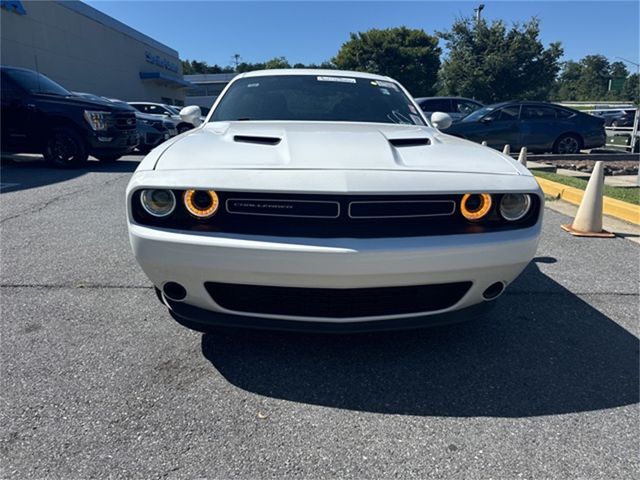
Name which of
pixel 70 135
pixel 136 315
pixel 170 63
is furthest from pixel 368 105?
pixel 170 63

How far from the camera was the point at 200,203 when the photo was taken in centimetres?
193

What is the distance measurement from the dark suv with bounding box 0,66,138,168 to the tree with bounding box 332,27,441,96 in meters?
34.8

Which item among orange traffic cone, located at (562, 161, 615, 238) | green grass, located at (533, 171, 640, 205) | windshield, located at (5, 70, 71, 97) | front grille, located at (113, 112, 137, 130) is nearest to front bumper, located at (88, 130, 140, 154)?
front grille, located at (113, 112, 137, 130)

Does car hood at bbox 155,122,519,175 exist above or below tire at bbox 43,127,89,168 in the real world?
above

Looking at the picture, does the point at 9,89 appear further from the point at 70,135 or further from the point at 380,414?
the point at 380,414

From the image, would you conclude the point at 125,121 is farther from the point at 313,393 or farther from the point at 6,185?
the point at 313,393

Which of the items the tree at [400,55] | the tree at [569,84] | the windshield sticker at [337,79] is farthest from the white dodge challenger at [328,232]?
the tree at [569,84]

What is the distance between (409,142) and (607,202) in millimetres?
4245

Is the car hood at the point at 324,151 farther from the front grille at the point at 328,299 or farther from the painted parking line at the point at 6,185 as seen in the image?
the painted parking line at the point at 6,185

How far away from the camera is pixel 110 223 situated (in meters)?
4.88

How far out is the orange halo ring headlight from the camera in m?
2.00

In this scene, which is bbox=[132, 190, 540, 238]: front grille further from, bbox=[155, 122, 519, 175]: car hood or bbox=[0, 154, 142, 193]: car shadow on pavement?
bbox=[0, 154, 142, 193]: car shadow on pavement

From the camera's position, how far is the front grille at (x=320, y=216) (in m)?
1.88

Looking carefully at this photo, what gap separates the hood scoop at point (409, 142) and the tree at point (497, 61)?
28.0 metres
